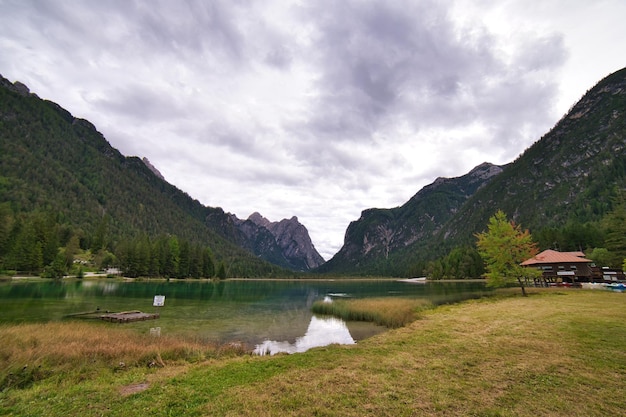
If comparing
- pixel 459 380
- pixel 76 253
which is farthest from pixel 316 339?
pixel 76 253

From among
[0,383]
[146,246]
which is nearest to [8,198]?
[146,246]

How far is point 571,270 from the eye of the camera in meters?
74.9

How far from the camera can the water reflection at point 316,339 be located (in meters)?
23.0

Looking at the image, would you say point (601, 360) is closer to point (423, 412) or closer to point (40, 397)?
point (423, 412)

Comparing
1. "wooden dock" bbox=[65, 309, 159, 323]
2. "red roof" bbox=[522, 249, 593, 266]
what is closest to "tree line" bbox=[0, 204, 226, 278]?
"wooden dock" bbox=[65, 309, 159, 323]

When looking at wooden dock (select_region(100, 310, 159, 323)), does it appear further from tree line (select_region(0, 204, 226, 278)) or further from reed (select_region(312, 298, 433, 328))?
tree line (select_region(0, 204, 226, 278))

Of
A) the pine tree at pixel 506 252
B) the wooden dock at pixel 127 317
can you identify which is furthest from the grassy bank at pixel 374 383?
the pine tree at pixel 506 252

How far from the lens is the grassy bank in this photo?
9.65 metres

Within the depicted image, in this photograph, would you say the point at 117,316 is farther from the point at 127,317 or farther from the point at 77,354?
the point at 77,354

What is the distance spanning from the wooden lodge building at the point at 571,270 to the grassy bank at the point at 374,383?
233 ft

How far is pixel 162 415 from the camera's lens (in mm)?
9469

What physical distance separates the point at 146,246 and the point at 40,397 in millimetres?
143719

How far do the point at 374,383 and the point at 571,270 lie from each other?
88.7 meters

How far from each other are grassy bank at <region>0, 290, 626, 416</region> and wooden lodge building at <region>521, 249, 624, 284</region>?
Answer: 71.1 meters
